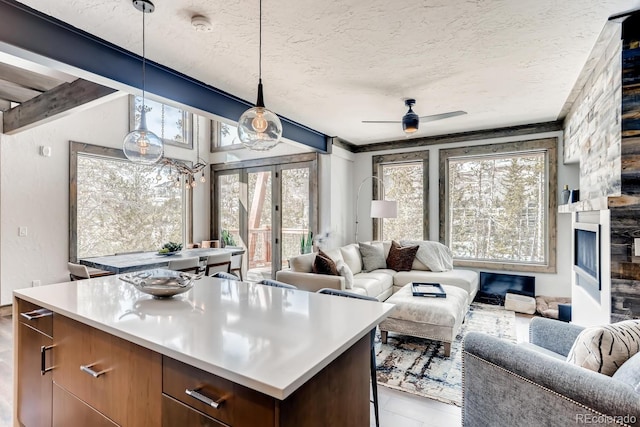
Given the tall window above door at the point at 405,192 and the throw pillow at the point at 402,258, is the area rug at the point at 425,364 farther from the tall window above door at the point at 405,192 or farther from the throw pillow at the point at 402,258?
the tall window above door at the point at 405,192

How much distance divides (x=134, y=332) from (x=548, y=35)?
3166 mm

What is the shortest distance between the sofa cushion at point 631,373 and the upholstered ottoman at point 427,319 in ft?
5.75

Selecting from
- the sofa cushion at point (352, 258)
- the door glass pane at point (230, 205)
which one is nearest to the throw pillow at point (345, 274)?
the sofa cushion at point (352, 258)

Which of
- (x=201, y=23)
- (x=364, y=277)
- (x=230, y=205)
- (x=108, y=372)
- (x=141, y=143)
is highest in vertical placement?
(x=201, y=23)

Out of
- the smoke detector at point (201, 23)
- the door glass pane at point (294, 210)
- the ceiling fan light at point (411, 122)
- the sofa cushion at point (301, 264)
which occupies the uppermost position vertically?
the smoke detector at point (201, 23)

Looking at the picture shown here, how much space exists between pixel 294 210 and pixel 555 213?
4023mm

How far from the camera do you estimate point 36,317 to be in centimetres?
169

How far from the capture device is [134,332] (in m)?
1.20

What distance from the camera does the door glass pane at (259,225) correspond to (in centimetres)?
613

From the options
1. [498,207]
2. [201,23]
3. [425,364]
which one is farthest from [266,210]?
[201,23]

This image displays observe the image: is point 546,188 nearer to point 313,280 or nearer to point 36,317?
point 313,280

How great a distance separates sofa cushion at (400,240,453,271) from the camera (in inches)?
189

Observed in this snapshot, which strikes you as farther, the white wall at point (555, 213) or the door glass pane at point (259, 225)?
the door glass pane at point (259, 225)

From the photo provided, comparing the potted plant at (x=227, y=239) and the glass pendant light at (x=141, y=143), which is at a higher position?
the glass pendant light at (x=141, y=143)
